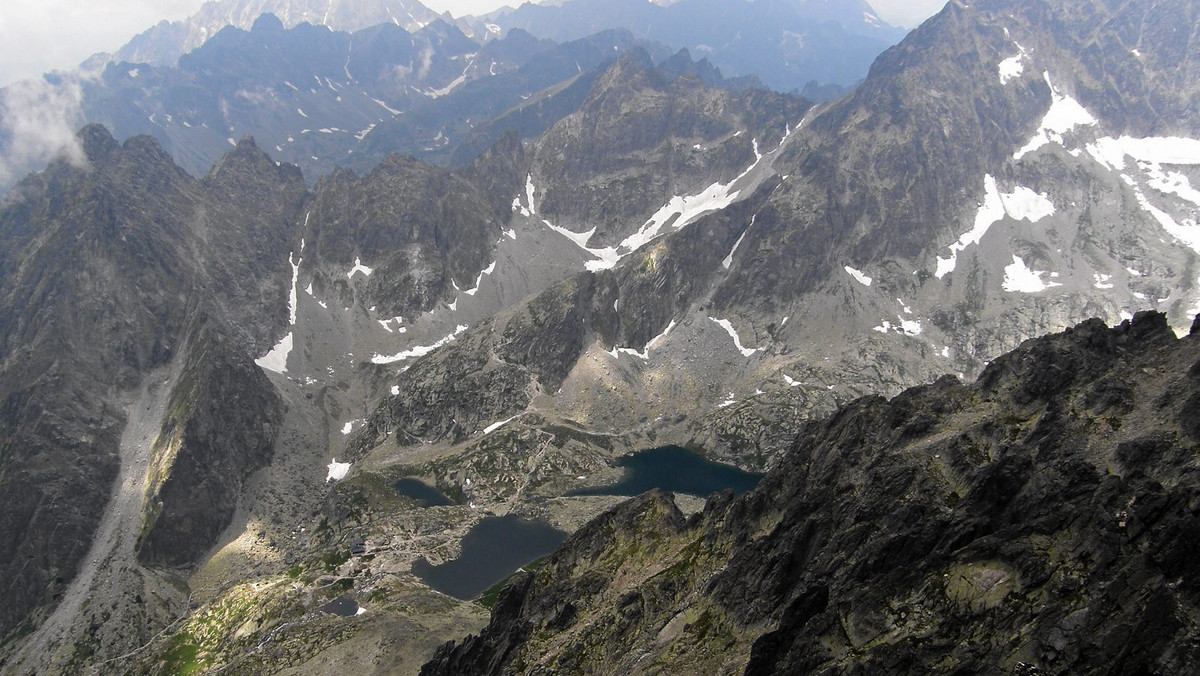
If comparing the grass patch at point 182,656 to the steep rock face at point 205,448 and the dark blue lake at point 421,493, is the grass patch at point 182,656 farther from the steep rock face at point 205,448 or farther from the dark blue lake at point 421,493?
the dark blue lake at point 421,493

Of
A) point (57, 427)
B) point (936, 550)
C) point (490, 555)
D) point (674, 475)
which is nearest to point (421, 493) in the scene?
point (490, 555)

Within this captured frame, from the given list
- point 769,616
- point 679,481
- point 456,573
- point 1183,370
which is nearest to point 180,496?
point 456,573

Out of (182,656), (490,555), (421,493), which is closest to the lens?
(182,656)

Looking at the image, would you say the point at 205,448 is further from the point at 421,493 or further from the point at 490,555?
the point at 490,555

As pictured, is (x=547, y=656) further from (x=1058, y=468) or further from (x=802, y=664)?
(x=1058, y=468)

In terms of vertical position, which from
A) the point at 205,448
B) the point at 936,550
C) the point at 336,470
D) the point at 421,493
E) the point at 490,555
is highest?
the point at 936,550

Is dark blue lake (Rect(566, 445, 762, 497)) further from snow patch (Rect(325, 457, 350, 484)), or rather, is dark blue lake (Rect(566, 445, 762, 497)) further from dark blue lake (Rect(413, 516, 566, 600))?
snow patch (Rect(325, 457, 350, 484))
